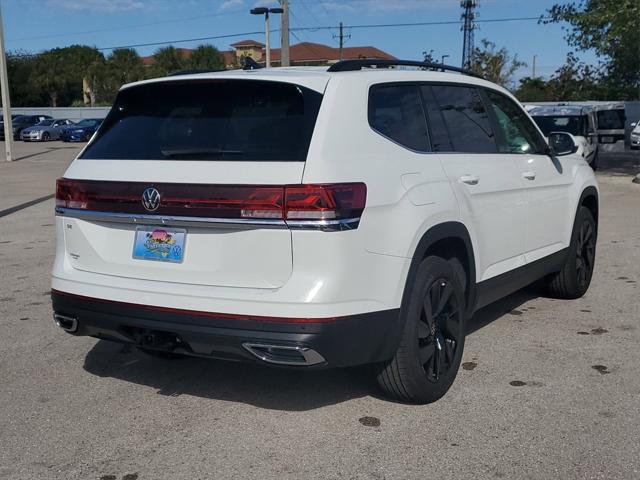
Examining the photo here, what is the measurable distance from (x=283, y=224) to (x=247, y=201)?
209 mm

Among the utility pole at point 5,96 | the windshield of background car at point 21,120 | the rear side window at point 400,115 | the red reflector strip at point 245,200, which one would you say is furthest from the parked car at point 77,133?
the red reflector strip at point 245,200

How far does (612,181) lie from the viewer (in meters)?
19.5

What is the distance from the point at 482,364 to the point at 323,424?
4.65ft

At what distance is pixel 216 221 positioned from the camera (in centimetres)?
356

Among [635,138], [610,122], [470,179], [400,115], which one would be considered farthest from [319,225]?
[610,122]

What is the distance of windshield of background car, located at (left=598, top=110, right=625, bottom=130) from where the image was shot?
29.0m

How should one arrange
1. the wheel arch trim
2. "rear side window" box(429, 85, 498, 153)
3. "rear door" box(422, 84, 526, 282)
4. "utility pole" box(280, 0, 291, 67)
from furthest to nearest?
"utility pole" box(280, 0, 291, 67) < "rear side window" box(429, 85, 498, 153) < "rear door" box(422, 84, 526, 282) < the wheel arch trim

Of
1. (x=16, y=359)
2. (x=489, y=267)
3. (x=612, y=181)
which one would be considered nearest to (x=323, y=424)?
(x=489, y=267)

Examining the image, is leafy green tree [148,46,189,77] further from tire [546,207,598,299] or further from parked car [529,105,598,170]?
tire [546,207,598,299]

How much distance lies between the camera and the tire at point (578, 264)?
6359 millimetres

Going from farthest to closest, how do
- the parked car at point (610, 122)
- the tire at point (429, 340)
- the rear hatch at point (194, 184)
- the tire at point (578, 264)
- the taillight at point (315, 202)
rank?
1. the parked car at point (610, 122)
2. the tire at point (578, 264)
3. the tire at point (429, 340)
4. the rear hatch at point (194, 184)
5. the taillight at point (315, 202)

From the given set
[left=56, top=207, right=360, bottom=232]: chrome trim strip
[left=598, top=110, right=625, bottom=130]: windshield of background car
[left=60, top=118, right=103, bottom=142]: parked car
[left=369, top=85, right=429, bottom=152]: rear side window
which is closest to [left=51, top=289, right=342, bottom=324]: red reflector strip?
[left=56, top=207, right=360, bottom=232]: chrome trim strip

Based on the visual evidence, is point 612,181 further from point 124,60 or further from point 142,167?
point 124,60

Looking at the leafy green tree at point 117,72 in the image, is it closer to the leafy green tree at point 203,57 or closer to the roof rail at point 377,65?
the leafy green tree at point 203,57
